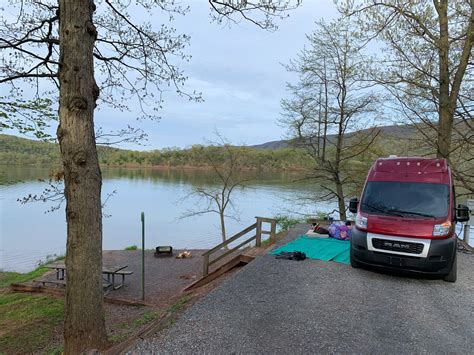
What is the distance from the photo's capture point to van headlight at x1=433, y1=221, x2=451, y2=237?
6801 mm

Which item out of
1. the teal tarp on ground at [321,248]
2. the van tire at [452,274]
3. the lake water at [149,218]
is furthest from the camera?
the lake water at [149,218]

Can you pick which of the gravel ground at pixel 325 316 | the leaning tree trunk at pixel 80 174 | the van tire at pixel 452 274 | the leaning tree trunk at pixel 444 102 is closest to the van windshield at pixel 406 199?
the van tire at pixel 452 274

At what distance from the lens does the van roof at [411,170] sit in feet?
24.7

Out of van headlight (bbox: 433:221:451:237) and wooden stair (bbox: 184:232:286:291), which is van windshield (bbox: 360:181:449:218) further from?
wooden stair (bbox: 184:232:286:291)

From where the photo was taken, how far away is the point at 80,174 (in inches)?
180

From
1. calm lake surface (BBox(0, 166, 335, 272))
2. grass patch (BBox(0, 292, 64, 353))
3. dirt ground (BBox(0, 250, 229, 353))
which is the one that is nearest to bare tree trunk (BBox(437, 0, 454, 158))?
dirt ground (BBox(0, 250, 229, 353))

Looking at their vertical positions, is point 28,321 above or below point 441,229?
below

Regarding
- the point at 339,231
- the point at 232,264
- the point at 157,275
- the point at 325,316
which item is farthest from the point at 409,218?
the point at 157,275

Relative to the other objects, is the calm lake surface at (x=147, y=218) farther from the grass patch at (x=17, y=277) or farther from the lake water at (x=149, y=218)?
the grass patch at (x=17, y=277)

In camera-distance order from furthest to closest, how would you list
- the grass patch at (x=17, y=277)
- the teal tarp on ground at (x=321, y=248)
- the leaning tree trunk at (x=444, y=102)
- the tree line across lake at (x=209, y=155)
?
the grass patch at (x=17, y=277), the leaning tree trunk at (x=444, y=102), the teal tarp on ground at (x=321, y=248), the tree line across lake at (x=209, y=155)

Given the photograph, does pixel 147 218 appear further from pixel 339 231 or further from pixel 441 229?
pixel 441 229

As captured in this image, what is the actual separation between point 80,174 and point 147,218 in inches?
1192

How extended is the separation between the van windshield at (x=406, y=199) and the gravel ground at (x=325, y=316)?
4.51 feet

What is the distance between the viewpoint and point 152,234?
1140 inches
